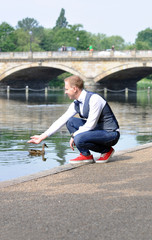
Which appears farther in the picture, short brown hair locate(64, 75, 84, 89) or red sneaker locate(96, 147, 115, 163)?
red sneaker locate(96, 147, 115, 163)

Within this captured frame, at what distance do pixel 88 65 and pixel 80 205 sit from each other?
135 ft

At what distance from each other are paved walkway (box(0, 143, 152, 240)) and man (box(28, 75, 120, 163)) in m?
0.42

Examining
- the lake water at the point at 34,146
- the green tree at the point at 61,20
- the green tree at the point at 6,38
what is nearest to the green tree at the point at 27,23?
the green tree at the point at 61,20

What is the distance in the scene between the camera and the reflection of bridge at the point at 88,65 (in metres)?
41.6

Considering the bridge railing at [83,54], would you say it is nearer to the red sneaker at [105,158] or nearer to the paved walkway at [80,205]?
the red sneaker at [105,158]

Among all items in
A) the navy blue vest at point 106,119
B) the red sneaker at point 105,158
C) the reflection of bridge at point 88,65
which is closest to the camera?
the navy blue vest at point 106,119

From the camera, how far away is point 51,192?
4.54 meters

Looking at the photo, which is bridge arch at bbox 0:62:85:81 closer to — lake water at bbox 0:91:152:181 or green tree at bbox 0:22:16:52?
green tree at bbox 0:22:16:52

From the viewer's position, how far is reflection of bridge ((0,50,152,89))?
1638 inches

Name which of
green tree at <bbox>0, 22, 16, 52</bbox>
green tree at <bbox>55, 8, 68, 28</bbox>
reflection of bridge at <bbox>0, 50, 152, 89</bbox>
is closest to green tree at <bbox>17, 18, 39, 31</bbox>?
green tree at <bbox>55, 8, 68, 28</bbox>

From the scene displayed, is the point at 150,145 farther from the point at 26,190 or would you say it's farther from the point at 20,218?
the point at 20,218

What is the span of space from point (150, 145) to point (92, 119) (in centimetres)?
229

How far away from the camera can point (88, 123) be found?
5.97 metres

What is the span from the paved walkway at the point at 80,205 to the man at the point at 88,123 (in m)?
0.42
